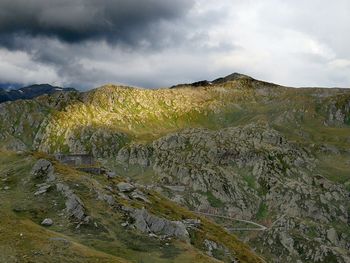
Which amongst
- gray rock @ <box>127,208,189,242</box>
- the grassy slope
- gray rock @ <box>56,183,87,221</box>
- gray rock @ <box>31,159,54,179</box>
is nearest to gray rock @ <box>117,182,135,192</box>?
the grassy slope

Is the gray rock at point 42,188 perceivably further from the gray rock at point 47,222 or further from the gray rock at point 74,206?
the gray rock at point 47,222

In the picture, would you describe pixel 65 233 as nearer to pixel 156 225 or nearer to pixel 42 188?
pixel 42 188

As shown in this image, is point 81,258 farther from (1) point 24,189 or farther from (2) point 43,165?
(2) point 43,165

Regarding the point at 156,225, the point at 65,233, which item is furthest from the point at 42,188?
the point at 156,225

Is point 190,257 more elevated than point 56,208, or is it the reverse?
point 56,208

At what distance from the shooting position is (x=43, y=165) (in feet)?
328

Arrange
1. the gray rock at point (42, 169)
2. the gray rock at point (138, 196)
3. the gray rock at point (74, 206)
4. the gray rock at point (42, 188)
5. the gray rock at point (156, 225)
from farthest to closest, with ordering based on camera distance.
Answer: the gray rock at point (138, 196) → the gray rock at point (42, 169) → the gray rock at point (42, 188) → the gray rock at point (156, 225) → the gray rock at point (74, 206)

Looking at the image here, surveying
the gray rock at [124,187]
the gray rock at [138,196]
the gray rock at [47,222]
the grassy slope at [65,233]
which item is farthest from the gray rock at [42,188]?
the gray rock at [138,196]

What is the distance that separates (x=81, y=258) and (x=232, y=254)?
51.1 meters

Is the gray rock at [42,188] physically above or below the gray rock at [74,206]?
above

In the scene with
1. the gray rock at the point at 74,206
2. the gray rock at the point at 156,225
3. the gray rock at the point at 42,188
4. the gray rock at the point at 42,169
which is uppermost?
the gray rock at the point at 42,169

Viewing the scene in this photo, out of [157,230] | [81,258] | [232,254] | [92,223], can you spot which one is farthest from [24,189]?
[232,254]

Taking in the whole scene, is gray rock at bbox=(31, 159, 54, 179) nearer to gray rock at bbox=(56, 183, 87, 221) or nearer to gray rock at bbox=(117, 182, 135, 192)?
gray rock at bbox=(56, 183, 87, 221)

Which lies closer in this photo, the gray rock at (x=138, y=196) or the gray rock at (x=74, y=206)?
the gray rock at (x=74, y=206)
